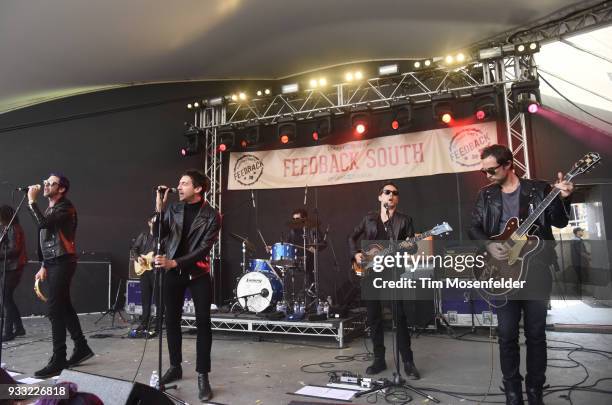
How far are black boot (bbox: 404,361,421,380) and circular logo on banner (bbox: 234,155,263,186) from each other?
6.24m

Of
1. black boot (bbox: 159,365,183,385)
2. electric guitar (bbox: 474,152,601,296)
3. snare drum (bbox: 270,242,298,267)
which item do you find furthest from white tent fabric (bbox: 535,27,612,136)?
black boot (bbox: 159,365,183,385)

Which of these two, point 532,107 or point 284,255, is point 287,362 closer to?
point 284,255

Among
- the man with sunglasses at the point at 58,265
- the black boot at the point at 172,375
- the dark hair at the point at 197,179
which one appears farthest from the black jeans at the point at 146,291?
the dark hair at the point at 197,179

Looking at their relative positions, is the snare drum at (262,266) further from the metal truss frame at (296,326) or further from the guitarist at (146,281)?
the guitarist at (146,281)

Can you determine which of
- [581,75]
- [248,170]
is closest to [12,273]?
[248,170]

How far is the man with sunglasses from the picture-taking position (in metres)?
4.54

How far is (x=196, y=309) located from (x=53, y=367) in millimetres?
1823

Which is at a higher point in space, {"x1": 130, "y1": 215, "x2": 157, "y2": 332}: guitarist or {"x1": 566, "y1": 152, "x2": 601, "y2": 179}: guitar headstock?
{"x1": 566, "y1": 152, "x2": 601, "y2": 179}: guitar headstock

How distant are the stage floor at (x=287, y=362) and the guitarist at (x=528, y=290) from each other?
1.66 feet

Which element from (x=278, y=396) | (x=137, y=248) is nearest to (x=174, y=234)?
(x=278, y=396)

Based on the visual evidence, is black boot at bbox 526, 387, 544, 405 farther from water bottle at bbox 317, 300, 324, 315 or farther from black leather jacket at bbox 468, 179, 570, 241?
water bottle at bbox 317, 300, 324, 315

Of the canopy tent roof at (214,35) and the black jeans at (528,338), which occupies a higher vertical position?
the canopy tent roof at (214,35)

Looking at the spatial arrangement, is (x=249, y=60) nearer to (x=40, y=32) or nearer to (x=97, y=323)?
(x=40, y=32)

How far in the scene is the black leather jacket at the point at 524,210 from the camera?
3.12m
